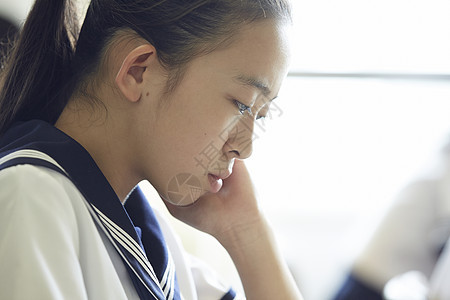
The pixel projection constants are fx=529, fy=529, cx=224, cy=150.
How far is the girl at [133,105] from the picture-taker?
0.77m

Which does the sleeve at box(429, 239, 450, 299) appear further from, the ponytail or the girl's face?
the ponytail

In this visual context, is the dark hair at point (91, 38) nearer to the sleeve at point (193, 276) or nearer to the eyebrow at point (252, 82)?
the eyebrow at point (252, 82)

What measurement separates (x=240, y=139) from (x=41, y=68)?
363 mm

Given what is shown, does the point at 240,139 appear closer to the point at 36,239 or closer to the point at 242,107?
the point at 242,107

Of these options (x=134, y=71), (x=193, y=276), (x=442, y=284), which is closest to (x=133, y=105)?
(x=134, y=71)

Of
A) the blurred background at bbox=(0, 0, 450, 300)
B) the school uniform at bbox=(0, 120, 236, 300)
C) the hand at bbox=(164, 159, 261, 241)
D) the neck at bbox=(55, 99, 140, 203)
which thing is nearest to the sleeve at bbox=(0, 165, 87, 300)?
the school uniform at bbox=(0, 120, 236, 300)

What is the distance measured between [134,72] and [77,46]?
0.14 m

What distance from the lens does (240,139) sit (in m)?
0.91

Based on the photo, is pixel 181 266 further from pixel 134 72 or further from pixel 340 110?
pixel 340 110

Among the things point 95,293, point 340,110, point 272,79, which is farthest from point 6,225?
point 340,110

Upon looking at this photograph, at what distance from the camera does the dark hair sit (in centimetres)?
86

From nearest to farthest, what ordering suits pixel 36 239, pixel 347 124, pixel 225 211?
1. pixel 36 239
2. pixel 225 211
3. pixel 347 124

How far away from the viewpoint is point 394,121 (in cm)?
180

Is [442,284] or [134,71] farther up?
[134,71]
